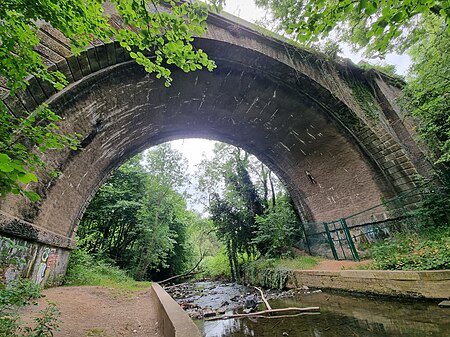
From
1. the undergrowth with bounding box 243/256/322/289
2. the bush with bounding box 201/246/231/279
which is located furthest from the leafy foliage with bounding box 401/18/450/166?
the bush with bounding box 201/246/231/279

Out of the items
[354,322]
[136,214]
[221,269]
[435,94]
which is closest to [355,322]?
[354,322]

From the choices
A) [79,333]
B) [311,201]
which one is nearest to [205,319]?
[79,333]

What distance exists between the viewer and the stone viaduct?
499 cm

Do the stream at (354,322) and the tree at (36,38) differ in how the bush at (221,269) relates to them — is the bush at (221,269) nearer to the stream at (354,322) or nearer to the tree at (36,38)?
the stream at (354,322)

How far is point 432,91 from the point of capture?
6223 millimetres

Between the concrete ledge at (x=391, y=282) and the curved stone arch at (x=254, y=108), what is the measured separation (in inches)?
142

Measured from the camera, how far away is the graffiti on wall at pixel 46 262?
5.53m

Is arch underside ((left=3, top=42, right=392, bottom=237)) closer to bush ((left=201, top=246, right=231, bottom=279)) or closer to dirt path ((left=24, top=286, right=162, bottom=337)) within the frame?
dirt path ((left=24, top=286, right=162, bottom=337))

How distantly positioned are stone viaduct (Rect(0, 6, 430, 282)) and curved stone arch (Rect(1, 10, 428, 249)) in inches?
1.2

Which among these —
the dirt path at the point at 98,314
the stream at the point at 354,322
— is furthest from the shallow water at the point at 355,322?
the dirt path at the point at 98,314

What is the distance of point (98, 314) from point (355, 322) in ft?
15.6

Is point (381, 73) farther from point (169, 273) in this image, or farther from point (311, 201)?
point (169, 273)

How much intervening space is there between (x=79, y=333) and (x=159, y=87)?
18.3 ft

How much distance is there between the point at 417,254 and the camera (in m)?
4.53
